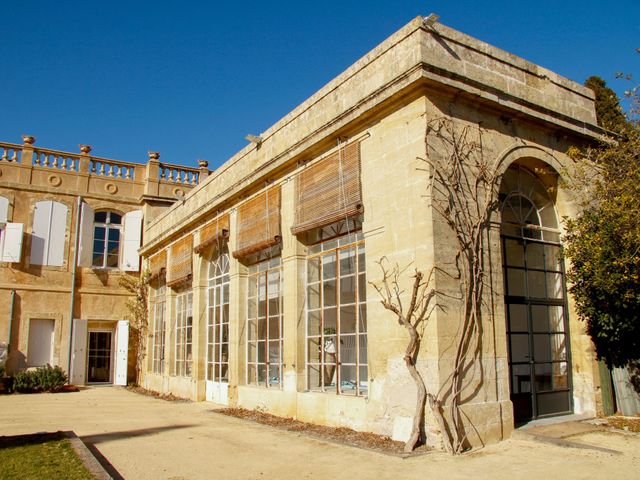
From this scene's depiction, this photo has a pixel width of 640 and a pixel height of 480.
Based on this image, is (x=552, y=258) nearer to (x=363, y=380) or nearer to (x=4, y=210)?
(x=363, y=380)

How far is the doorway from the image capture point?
60.2 feet

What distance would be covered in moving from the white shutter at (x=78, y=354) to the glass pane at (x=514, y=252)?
13791mm

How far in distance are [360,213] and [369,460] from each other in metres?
3.25

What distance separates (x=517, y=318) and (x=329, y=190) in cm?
321

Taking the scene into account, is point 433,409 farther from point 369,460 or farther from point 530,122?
point 530,122

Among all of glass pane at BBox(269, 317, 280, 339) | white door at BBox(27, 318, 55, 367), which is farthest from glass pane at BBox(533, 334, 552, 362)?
white door at BBox(27, 318, 55, 367)

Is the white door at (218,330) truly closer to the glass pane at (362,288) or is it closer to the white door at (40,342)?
the glass pane at (362,288)

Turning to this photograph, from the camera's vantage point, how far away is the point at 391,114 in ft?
24.4

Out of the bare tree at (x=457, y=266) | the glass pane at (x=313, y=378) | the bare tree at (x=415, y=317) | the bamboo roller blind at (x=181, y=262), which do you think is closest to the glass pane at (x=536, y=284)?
the bare tree at (x=457, y=266)

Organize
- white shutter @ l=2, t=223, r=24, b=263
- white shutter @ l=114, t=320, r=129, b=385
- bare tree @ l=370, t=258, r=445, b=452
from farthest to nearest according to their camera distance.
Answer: white shutter @ l=114, t=320, r=129, b=385 < white shutter @ l=2, t=223, r=24, b=263 < bare tree @ l=370, t=258, r=445, b=452

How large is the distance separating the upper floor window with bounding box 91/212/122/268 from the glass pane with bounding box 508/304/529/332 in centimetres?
1422

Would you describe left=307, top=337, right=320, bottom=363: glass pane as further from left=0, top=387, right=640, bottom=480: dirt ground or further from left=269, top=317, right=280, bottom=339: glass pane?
left=0, top=387, right=640, bottom=480: dirt ground

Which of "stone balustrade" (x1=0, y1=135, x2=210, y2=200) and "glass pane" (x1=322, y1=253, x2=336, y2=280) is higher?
"stone balustrade" (x1=0, y1=135, x2=210, y2=200)

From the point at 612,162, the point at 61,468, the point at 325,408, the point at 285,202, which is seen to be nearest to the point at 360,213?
the point at 285,202
